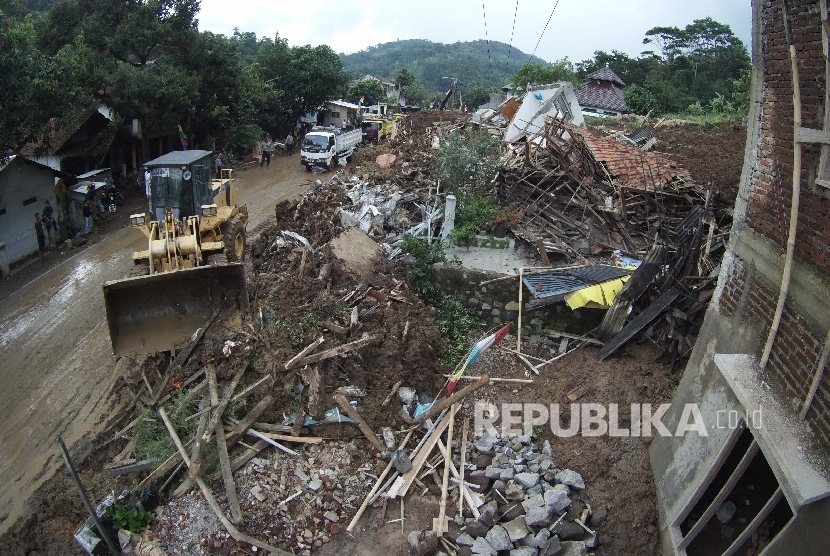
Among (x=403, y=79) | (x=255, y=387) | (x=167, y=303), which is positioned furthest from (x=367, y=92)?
(x=255, y=387)

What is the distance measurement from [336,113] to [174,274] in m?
35.6

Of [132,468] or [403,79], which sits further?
[403,79]

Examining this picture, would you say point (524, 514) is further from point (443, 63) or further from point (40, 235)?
point (443, 63)

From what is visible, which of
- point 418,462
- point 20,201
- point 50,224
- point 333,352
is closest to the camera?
point 418,462

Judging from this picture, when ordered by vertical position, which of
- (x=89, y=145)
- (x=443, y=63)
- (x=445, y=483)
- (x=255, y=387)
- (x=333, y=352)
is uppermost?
(x=443, y=63)

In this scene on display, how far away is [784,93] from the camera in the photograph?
5.52 meters

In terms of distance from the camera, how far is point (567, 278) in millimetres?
11047

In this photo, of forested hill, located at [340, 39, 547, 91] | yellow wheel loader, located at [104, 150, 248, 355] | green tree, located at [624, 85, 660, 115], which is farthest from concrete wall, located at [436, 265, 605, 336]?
forested hill, located at [340, 39, 547, 91]

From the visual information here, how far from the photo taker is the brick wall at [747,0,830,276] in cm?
489

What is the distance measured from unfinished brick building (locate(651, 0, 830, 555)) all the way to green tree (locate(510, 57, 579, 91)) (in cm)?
3511

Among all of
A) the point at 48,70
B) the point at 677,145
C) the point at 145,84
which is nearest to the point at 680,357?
the point at 677,145

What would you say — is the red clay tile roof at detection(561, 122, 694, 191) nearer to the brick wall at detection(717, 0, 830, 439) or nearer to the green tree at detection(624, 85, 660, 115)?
the brick wall at detection(717, 0, 830, 439)

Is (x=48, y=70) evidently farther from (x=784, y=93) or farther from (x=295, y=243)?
(x=784, y=93)

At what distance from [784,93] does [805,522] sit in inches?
157
